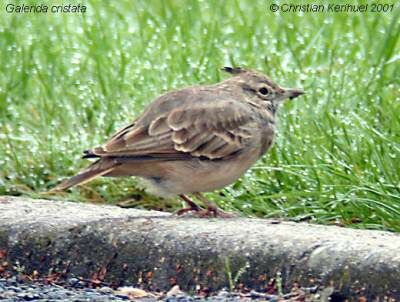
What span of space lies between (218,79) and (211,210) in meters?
1.80

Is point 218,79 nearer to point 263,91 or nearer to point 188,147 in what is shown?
point 263,91

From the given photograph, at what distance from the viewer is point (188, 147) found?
6066 mm

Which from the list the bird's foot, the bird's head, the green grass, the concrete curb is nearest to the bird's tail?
the concrete curb

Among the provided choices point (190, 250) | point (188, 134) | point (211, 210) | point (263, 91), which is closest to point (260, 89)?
point (263, 91)

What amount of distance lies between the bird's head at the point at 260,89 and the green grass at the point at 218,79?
0.27 meters

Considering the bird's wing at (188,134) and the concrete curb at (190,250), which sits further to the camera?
the bird's wing at (188,134)

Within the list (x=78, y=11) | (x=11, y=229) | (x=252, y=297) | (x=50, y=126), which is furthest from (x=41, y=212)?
(x=78, y=11)

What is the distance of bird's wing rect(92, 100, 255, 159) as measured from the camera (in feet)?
19.5

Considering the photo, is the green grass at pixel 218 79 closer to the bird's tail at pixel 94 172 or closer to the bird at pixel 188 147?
the bird at pixel 188 147

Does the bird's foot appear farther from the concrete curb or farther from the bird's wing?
the bird's wing

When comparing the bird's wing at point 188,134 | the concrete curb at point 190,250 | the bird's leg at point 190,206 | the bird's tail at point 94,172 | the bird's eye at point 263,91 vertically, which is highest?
the bird's eye at point 263,91

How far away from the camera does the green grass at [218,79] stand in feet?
20.9

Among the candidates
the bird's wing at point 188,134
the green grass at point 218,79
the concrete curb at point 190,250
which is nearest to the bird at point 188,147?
the bird's wing at point 188,134

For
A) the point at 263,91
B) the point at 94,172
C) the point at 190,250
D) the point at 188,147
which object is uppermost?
the point at 263,91
